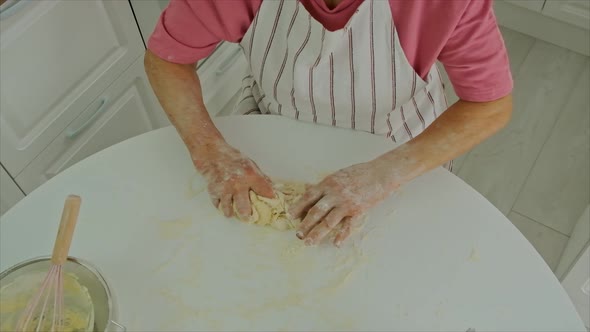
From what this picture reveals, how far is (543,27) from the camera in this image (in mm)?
1987

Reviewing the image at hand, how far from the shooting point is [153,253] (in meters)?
0.80

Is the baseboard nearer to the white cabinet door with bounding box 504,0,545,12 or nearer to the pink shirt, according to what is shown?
the white cabinet door with bounding box 504,0,545,12

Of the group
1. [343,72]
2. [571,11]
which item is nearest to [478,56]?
[343,72]

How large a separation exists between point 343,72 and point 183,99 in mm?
278

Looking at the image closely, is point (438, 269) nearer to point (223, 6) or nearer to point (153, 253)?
point (153, 253)

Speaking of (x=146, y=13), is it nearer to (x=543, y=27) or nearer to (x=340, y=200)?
(x=340, y=200)

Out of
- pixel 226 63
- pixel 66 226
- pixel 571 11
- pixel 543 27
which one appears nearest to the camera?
pixel 66 226

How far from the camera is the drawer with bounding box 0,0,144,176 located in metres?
1.13

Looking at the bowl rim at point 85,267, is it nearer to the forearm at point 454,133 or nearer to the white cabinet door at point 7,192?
the forearm at point 454,133

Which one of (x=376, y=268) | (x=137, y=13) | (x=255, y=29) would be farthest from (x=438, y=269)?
(x=137, y=13)

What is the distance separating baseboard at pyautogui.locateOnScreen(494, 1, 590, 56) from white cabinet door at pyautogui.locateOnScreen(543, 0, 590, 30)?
0.05 meters

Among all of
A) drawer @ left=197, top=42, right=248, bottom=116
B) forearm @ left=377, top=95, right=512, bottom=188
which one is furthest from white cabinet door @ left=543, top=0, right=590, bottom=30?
forearm @ left=377, top=95, right=512, bottom=188

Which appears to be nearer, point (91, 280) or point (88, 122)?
point (91, 280)

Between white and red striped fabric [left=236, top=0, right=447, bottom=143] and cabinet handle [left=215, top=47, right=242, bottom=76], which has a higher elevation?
white and red striped fabric [left=236, top=0, right=447, bottom=143]
